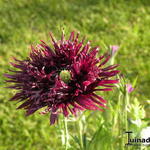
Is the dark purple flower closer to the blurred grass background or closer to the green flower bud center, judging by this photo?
the green flower bud center

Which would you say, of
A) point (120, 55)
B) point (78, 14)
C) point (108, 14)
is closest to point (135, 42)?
point (120, 55)

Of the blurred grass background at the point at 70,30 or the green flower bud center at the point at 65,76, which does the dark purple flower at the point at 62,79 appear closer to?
the green flower bud center at the point at 65,76

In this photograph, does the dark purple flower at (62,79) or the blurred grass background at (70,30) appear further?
the blurred grass background at (70,30)

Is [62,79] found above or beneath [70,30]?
beneath

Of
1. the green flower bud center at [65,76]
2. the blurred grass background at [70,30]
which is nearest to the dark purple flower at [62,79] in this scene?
the green flower bud center at [65,76]

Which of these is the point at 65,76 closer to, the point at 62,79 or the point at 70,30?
the point at 62,79

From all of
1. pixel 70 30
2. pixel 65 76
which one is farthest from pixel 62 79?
pixel 70 30
